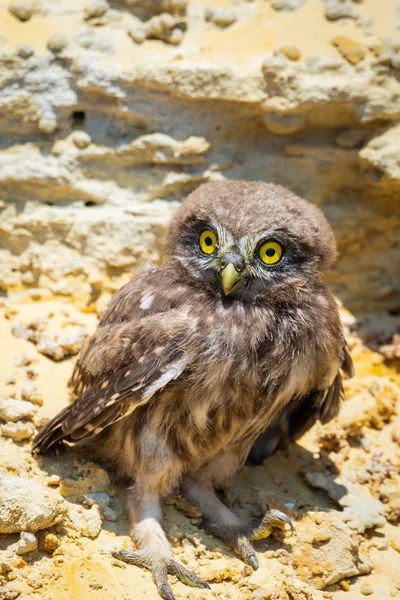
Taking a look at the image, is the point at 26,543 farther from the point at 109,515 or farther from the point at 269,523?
the point at 269,523

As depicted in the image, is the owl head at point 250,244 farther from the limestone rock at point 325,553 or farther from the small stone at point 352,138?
the small stone at point 352,138

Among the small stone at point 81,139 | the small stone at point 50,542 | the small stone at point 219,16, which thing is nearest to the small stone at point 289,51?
the small stone at point 219,16

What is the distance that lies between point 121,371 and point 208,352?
423 millimetres

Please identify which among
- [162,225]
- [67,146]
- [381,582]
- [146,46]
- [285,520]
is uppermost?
[146,46]

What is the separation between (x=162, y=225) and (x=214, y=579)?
2.49 m

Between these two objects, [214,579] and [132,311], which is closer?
[214,579]

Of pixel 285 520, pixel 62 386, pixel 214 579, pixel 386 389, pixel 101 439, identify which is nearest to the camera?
pixel 214 579

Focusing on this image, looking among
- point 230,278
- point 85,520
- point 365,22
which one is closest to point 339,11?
point 365,22

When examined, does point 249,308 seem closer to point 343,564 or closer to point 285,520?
point 285,520

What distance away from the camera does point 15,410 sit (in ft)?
12.1

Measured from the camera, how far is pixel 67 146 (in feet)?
16.1

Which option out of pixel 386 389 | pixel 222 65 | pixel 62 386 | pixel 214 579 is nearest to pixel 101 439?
pixel 62 386

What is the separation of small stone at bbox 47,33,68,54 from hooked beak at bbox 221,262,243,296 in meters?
2.34

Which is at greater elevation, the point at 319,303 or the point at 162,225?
the point at 319,303
